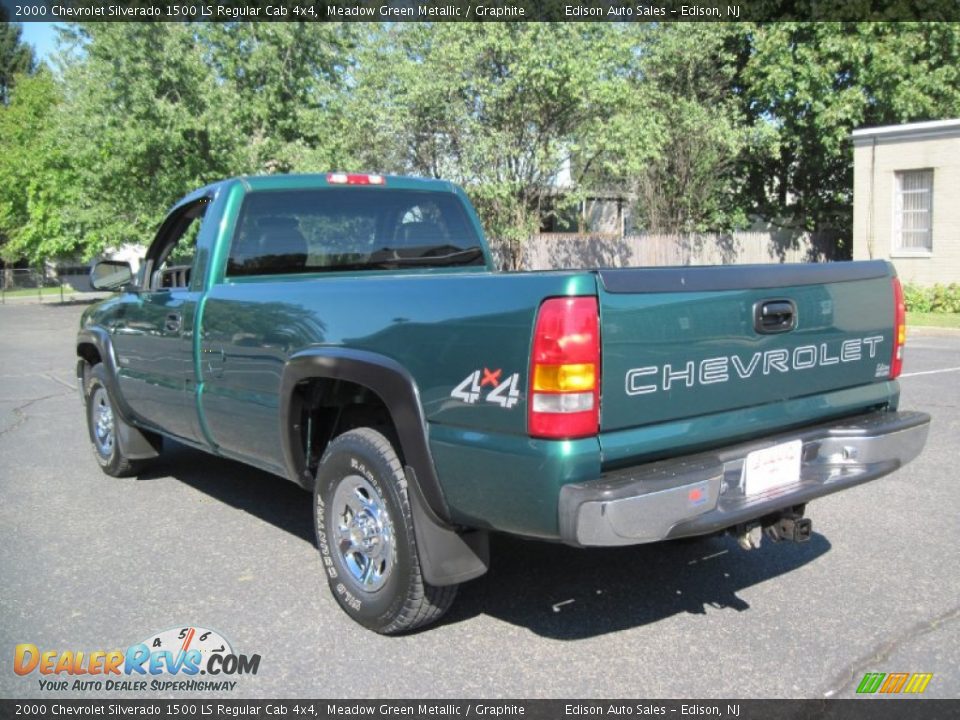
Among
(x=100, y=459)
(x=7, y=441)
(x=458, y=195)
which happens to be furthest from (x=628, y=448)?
(x=7, y=441)

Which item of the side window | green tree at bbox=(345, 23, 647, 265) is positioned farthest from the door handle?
green tree at bbox=(345, 23, 647, 265)

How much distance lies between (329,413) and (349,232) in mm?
1353

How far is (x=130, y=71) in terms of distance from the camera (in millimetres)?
19406

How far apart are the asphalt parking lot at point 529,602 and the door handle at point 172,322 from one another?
1198 millimetres

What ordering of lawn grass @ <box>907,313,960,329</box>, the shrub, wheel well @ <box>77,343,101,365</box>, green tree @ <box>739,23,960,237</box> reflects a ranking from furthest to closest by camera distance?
1. green tree @ <box>739,23,960,237</box>
2. the shrub
3. lawn grass @ <box>907,313,960,329</box>
4. wheel well @ <box>77,343,101,365</box>

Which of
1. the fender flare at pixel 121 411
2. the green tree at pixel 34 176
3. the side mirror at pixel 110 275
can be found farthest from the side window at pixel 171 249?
the green tree at pixel 34 176

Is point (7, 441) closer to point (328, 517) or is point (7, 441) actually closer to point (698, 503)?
point (328, 517)

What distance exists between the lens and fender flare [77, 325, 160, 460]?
5996mm

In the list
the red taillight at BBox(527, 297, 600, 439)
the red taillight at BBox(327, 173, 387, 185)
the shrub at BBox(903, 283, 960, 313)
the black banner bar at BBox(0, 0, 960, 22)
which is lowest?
the shrub at BBox(903, 283, 960, 313)

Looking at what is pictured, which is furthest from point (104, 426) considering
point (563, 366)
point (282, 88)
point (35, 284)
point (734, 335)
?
point (35, 284)

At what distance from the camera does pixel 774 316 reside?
3461 mm

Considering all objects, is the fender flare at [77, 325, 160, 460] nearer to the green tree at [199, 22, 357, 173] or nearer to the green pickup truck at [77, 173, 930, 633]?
the green pickup truck at [77, 173, 930, 633]

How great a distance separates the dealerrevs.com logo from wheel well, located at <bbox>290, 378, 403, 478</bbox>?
92 centimetres

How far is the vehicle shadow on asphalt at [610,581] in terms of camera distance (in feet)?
12.7
